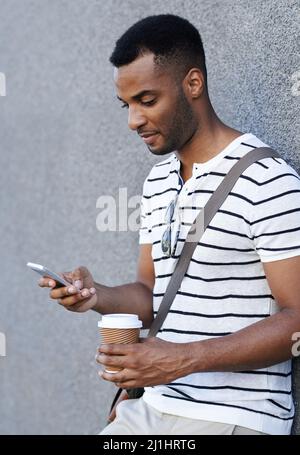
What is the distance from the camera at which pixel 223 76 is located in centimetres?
351

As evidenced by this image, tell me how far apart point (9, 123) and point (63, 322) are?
4.21 feet

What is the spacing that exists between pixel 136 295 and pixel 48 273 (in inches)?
24.9

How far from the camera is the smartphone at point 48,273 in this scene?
2.60 metres

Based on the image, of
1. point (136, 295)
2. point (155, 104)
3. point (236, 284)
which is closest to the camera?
point (236, 284)

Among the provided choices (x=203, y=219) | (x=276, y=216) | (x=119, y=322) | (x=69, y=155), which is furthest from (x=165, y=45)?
(x=69, y=155)

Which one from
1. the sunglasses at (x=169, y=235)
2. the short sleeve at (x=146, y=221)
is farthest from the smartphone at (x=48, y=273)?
the short sleeve at (x=146, y=221)

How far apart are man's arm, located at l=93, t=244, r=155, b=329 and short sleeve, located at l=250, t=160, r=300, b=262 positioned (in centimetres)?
67

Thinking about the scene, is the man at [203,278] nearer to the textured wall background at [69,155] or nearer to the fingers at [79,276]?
the fingers at [79,276]

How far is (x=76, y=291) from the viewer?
281 cm

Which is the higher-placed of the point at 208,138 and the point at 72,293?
the point at 208,138

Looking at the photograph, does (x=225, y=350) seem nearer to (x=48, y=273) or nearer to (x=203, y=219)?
(x=203, y=219)

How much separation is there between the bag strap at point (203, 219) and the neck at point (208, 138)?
0.52 feet

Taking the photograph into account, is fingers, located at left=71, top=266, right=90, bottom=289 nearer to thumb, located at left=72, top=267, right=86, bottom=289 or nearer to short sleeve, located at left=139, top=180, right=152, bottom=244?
thumb, located at left=72, top=267, right=86, bottom=289
